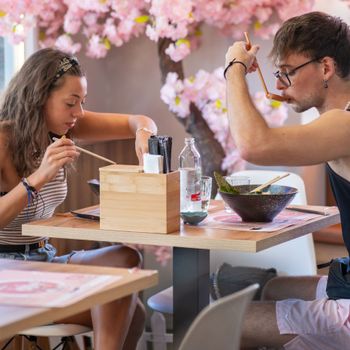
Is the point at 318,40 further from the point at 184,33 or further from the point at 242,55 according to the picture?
the point at 184,33

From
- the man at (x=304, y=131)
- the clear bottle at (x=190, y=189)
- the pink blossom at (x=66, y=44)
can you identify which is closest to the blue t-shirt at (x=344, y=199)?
the man at (x=304, y=131)

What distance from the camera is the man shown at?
2.42m

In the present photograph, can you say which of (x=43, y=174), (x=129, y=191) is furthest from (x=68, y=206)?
(x=129, y=191)

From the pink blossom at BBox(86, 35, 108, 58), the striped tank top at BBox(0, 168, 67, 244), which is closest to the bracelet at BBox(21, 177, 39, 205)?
the striped tank top at BBox(0, 168, 67, 244)

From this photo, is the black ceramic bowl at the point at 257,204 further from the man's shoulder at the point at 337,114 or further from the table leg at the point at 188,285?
the man's shoulder at the point at 337,114

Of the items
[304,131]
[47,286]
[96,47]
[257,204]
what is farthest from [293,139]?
[96,47]

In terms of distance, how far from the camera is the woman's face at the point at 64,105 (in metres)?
3.00

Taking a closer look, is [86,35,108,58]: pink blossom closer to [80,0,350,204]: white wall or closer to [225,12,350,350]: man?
[80,0,350,204]: white wall

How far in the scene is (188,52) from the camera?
13.1ft

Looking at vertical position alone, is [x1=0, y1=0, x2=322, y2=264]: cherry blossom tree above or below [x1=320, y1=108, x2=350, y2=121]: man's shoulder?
above

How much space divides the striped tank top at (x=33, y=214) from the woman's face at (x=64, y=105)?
0.21 metres

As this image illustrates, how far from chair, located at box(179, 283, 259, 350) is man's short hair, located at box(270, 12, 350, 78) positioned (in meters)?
1.13

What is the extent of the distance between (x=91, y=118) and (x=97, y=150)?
0.58 meters

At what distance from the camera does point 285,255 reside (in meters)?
3.49
